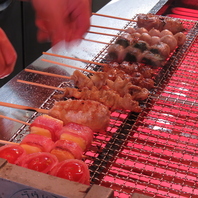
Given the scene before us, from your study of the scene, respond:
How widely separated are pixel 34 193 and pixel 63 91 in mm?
1846

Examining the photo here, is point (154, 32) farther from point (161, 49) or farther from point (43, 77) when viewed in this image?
point (43, 77)

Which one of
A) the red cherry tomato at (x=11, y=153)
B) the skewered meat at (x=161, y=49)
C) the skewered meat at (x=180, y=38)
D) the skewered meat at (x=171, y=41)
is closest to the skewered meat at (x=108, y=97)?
the skewered meat at (x=161, y=49)

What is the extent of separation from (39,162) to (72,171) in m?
0.19

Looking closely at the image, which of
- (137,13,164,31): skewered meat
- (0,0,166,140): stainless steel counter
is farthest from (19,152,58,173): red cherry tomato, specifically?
(137,13,164,31): skewered meat

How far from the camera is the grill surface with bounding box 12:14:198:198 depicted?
208 centimetres

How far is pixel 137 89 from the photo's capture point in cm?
282

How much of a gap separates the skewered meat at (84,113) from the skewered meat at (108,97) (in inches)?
9.1

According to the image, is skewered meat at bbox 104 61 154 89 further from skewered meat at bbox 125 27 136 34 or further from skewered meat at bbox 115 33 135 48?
skewered meat at bbox 125 27 136 34

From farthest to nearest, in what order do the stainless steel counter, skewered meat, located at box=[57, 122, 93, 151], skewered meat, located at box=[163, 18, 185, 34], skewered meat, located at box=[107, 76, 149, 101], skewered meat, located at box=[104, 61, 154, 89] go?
1. skewered meat, located at box=[163, 18, 185, 34]
2. skewered meat, located at box=[104, 61, 154, 89]
3. skewered meat, located at box=[107, 76, 149, 101]
4. the stainless steel counter
5. skewered meat, located at box=[57, 122, 93, 151]

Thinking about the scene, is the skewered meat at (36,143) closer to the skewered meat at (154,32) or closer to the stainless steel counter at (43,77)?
the stainless steel counter at (43,77)

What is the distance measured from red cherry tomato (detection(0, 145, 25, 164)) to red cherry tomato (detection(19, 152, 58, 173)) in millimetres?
61

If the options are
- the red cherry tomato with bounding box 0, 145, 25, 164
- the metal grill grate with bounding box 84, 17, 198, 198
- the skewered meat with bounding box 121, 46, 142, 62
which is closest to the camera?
the red cherry tomato with bounding box 0, 145, 25, 164

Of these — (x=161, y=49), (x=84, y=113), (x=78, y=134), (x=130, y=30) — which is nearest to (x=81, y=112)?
(x=84, y=113)

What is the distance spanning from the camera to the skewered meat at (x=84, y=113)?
240cm
